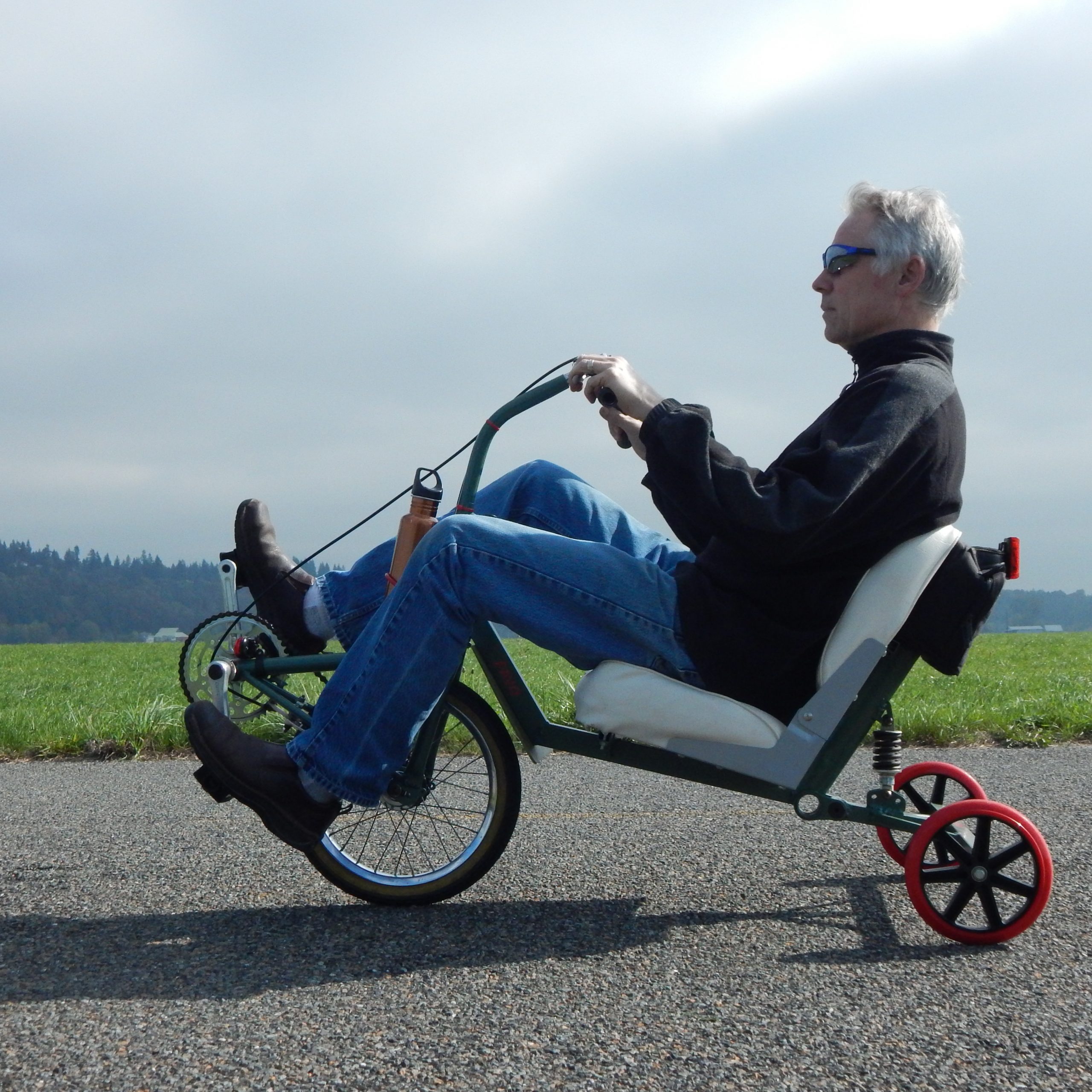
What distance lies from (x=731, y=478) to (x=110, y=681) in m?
13.8

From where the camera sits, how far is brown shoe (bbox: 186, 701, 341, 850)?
305 centimetres

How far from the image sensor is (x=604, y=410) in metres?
3.29

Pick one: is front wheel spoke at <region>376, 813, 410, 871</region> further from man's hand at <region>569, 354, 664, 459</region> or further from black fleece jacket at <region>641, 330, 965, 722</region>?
man's hand at <region>569, 354, 664, 459</region>

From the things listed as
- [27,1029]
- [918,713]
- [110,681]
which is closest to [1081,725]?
[918,713]

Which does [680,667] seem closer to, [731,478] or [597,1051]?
[731,478]

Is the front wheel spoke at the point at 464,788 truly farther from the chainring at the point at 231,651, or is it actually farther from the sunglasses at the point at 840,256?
the sunglasses at the point at 840,256

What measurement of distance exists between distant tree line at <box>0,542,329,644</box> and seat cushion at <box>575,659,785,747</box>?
109 meters

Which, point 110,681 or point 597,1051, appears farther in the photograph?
point 110,681

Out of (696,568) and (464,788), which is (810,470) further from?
(464,788)

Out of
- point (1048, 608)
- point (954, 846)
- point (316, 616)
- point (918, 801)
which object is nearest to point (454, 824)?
point (316, 616)

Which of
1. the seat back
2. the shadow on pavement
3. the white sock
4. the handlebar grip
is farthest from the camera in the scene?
the white sock

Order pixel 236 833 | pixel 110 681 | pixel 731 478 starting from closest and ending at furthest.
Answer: pixel 731 478, pixel 236 833, pixel 110 681

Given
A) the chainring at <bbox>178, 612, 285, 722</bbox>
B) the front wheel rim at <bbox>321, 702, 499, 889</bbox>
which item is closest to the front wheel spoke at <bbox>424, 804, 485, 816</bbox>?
the front wheel rim at <bbox>321, 702, 499, 889</bbox>

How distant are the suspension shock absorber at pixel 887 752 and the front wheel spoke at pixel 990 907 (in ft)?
1.38
